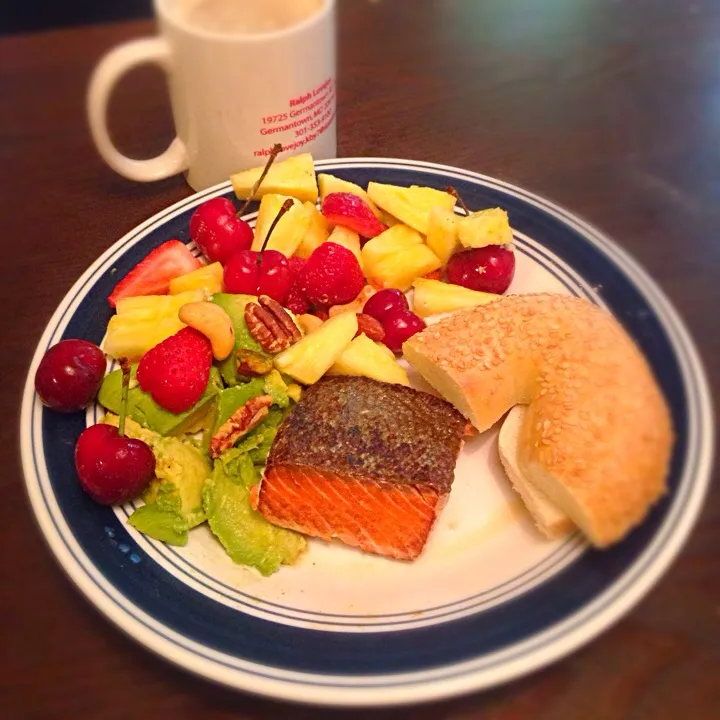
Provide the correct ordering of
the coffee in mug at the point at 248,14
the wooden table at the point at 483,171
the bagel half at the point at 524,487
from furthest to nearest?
the coffee in mug at the point at 248,14
the bagel half at the point at 524,487
the wooden table at the point at 483,171

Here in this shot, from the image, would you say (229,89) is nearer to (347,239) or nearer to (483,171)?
(347,239)

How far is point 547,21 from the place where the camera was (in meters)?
1.34

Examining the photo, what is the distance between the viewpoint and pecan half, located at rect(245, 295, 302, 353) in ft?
2.89

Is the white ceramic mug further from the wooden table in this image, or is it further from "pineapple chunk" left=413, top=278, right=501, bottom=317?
"pineapple chunk" left=413, top=278, right=501, bottom=317

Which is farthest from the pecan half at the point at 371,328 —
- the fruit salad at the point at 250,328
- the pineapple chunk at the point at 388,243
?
the pineapple chunk at the point at 388,243

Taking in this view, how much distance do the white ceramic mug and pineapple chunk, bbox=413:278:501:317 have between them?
36cm

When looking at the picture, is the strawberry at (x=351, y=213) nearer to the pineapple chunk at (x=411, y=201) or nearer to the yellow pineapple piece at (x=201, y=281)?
the pineapple chunk at (x=411, y=201)

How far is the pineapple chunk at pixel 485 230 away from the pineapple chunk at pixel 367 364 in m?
0.21

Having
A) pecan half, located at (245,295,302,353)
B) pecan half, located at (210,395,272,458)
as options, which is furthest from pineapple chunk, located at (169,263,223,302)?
pecan half, located at (210,395,272,458)

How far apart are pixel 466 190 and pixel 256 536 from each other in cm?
64

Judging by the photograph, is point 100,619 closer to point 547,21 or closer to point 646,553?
point 646,553

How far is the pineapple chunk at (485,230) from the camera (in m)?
0.95

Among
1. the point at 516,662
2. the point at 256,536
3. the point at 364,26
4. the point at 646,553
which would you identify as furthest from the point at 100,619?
the point at 364,26

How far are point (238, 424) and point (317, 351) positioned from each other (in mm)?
143
